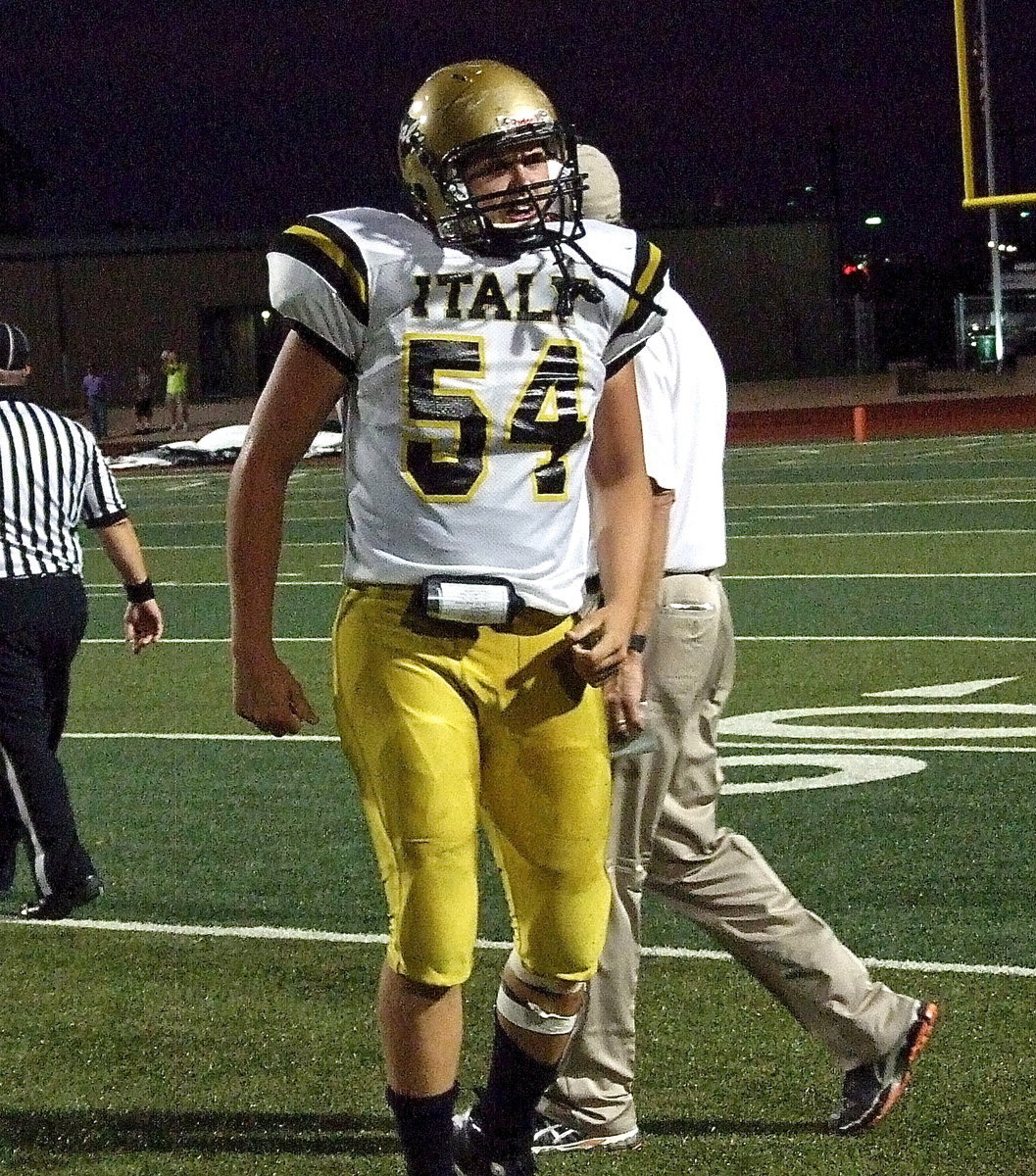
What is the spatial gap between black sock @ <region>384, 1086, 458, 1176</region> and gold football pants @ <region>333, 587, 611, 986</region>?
208 millimetres

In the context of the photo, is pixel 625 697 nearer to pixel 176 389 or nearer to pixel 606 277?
pixel 606 277

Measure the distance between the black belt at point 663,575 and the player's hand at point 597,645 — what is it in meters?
0.35

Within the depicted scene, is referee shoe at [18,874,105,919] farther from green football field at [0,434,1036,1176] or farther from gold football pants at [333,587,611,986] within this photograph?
gold football pants at [333,587,611,986]

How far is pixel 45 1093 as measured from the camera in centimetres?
427

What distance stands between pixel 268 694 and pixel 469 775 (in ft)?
1.05

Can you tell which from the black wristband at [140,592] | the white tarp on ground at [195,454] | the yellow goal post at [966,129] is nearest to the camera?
the black wristband at [140,592]

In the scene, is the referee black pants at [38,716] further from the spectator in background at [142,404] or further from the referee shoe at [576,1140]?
the spectator in background at [142,404]

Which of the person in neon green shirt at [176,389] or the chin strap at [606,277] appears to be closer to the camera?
the chin strap at [606,277]

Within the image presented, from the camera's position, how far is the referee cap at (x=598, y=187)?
387 cm

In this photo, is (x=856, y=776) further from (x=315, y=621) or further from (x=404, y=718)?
(x=315, y=621)

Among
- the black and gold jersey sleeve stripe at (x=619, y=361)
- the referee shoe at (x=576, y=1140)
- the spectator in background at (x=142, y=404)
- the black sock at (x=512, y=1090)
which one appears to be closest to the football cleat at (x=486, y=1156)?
the black sock at (x=512, y=1090)

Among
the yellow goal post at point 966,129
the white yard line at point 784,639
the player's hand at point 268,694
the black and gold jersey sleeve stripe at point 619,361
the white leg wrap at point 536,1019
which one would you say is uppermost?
the yellow goal post at point 966,129

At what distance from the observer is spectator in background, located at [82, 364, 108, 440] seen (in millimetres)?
38375

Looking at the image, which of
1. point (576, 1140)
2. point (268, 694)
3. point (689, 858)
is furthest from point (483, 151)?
point (576, 1140)
